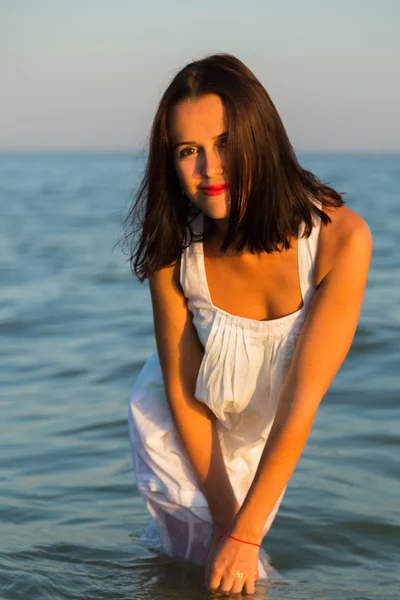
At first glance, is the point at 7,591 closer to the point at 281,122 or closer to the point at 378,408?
the point at 281,122

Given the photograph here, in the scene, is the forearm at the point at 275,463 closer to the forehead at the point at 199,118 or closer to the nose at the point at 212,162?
the nose at the point at 212,162

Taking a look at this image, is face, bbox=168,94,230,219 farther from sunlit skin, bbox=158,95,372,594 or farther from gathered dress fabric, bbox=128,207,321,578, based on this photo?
gathered dress fabric, bbox=128,207,321,578

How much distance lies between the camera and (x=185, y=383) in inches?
129

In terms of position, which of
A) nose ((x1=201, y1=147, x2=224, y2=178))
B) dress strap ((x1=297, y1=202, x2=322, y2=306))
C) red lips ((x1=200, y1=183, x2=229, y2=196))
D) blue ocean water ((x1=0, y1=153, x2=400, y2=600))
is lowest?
blue ocean water ((x1=0, y1=153, x2=400, y2=600))

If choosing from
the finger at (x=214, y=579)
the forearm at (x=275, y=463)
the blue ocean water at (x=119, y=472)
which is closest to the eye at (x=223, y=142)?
the blue ocean water at (x=119, y=472)

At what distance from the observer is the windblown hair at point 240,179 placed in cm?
286

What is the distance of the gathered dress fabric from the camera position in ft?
10.2

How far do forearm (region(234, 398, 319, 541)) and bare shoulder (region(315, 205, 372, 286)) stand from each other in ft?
1.28

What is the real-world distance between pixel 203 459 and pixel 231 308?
0.50 meters

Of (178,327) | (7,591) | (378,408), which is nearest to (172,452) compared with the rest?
(178,327)

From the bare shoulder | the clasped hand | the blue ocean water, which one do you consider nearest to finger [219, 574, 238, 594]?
the clasped hand

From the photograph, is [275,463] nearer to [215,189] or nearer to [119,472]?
[215,189]

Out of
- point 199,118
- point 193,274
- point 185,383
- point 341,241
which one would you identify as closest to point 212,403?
point 185,383

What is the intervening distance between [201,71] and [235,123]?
0.20 metres
